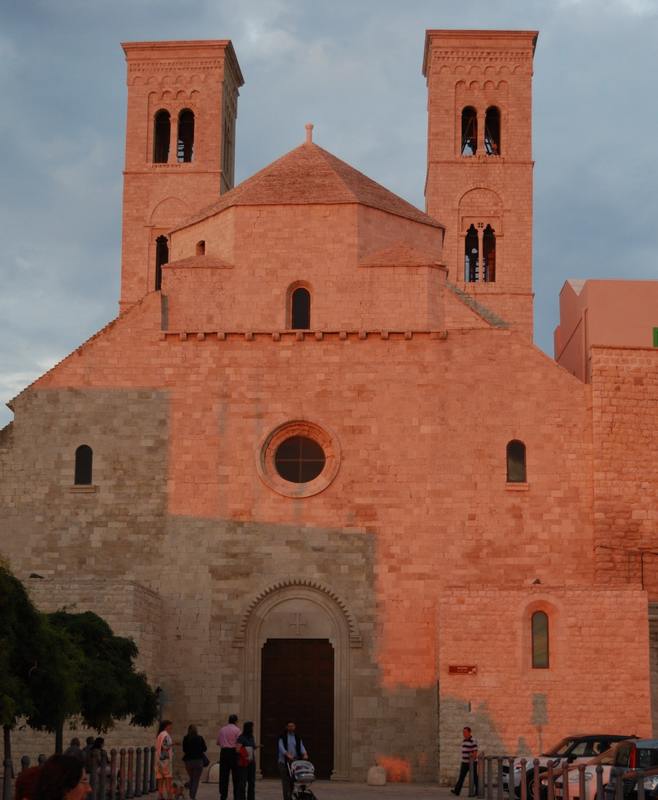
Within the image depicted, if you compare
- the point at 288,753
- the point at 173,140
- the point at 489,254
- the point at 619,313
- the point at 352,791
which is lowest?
the point at 352,791

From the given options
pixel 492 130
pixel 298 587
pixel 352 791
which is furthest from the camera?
pixel 492 130

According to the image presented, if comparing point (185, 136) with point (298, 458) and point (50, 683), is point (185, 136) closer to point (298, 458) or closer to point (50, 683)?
point (298, 458)

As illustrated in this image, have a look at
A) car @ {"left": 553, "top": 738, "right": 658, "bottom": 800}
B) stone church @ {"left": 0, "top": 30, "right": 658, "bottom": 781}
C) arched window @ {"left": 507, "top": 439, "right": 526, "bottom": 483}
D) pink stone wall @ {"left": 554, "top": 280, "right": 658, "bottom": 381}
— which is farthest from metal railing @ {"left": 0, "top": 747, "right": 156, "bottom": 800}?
pink stone wall @ {"left": 554, "top": 280, "right": 658, "bottom": 381}

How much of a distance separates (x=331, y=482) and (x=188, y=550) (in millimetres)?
2946

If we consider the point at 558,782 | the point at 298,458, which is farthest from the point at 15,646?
the point at 298,458

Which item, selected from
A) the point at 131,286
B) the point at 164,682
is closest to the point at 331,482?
the point at 164,682

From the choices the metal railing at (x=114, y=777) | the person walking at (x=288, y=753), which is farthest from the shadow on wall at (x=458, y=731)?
the person walking at (x=288, y=753)

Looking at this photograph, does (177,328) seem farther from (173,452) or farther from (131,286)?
(131,286)

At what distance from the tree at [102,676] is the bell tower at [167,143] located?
20.3 m

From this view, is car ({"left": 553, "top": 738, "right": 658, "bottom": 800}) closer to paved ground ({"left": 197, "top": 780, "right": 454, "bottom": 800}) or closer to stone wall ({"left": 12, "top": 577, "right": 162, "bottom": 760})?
paved ground ({"left": 197, "top": 780, "right": 454, "bottom": 800})

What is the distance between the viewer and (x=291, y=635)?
26062 mm

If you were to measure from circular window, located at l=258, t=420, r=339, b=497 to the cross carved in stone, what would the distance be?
226cm

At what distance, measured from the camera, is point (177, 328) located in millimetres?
Result: 27484

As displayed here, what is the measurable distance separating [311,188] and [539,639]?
9984 mm
